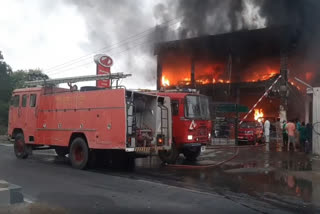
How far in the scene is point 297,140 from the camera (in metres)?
17.3

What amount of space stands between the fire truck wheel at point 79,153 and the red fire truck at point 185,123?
2740 millimetres

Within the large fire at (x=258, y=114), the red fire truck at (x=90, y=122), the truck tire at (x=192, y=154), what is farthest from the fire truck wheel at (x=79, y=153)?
the large fire at (x=258, y=114)

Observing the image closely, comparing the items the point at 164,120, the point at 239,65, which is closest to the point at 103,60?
the point at 164,120

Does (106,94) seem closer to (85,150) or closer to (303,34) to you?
(85,150)

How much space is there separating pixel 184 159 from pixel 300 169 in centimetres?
436

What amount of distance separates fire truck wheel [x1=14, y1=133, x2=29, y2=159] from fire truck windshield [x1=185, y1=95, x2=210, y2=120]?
6.05 meters

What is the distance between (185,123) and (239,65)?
22737 mm

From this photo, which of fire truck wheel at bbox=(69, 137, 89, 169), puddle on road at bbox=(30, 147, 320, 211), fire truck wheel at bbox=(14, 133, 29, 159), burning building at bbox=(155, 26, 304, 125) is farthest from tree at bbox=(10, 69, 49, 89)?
burning building at bbox=(155, 26, 304, 125)

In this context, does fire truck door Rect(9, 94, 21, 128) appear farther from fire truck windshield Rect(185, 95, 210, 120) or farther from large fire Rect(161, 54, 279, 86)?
large fire Rect(161, 54, 279, 86)

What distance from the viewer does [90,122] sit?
10.0 m

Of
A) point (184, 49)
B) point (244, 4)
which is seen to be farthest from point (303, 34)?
point (184, 49)

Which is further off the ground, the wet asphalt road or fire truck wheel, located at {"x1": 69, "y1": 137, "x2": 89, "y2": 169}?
fire truck wheel, located at {"x1": 69, "y1": 137, "x2": 89, "y2": 169}

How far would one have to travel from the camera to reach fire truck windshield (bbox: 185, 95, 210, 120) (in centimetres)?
1168

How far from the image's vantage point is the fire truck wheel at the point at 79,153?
33.1 feet
